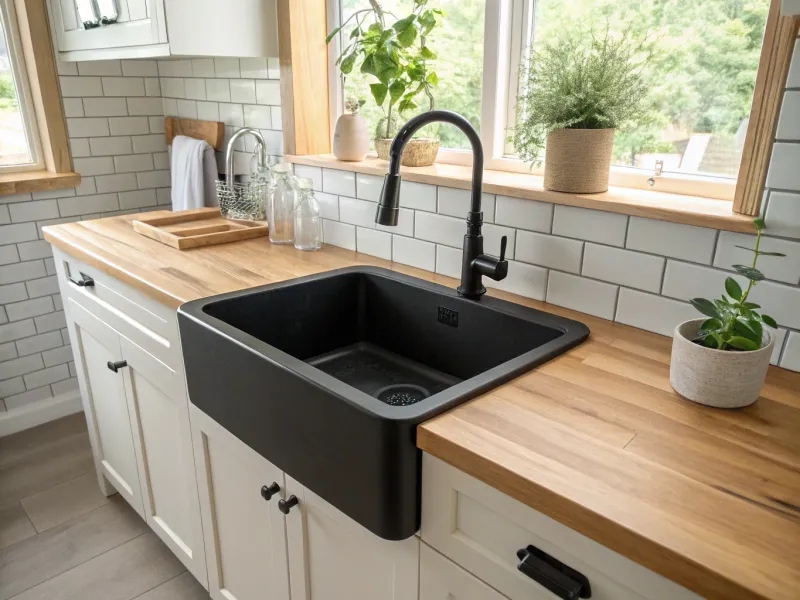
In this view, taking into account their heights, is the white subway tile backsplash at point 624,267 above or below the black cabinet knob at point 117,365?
above

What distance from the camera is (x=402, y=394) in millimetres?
1366

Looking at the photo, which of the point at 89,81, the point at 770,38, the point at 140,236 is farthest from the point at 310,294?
the point at 89,81

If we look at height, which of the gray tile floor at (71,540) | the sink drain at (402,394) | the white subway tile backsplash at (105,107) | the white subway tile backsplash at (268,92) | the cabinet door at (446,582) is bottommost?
the gray tile floor at (71,540)

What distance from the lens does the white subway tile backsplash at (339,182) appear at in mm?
1793

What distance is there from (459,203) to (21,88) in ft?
6.58

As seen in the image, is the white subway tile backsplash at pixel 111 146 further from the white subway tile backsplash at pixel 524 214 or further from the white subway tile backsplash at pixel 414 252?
the white subway tile backsplash at pixel 524 214

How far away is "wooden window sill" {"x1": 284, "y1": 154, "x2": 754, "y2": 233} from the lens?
1.09 m

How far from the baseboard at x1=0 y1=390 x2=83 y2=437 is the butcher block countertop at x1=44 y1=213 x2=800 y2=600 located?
242 cm

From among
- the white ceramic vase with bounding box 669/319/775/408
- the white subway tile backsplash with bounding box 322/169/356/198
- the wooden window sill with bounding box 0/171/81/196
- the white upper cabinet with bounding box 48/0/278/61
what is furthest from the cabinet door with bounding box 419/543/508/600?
the wooden window sill with bounding box 0/171/81/196

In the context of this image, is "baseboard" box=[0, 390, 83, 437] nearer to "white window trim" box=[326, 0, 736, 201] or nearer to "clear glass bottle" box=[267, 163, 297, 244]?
"clear glass bottle" box=[267, 163, 297, 244]

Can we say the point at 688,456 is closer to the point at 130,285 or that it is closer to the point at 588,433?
the point at 588,433

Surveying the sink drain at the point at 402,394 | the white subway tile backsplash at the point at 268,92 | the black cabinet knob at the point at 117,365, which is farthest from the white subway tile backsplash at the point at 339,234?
the black cabinet knob at the point at 117,365

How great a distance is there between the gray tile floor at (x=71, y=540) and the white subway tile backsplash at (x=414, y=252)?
3.82ft

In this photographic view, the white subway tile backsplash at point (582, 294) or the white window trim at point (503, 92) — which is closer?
the white subway tile backsplash at point (582, 294)
